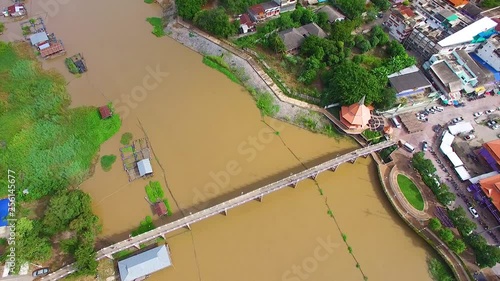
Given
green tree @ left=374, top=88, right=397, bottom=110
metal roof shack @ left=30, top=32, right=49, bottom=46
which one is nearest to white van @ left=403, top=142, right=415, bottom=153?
green tree @ left=374, top=88, right=397, bottom=110

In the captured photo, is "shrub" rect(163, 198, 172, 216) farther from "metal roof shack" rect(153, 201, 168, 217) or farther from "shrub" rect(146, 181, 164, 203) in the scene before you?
"shrub" rect(146, 181, 164, 203)

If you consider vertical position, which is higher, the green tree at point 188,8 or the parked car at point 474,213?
the green tree at point 188,8

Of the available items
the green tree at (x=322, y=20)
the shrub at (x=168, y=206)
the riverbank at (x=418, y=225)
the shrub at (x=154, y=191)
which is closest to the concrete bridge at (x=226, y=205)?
the shrub at (x=168, y=206)

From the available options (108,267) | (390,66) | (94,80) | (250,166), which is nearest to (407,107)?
(390,66)

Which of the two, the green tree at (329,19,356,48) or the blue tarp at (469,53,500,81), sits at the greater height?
the green tree at (329,19,356,48)

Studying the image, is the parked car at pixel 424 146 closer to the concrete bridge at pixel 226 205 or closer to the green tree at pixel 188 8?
the concrete bridge at pixel 226 205

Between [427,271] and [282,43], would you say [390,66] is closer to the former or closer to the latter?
[282,43]

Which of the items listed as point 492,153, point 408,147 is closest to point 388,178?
point 408,147
